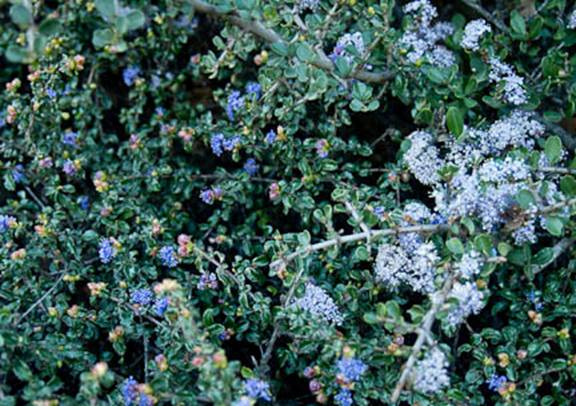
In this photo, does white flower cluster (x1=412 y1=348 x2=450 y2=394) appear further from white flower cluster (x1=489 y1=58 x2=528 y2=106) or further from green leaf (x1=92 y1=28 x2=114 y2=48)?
green leaf (x1=92 y1=28 x2=114 y2=48)

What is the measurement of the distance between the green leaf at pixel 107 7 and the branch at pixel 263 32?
0.91 feet

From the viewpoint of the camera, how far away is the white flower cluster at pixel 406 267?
6.01 feet

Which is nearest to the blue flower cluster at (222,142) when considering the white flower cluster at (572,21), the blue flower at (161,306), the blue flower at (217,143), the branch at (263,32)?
the blue flower at (217,143)

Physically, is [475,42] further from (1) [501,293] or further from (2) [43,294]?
(2) [43,294]

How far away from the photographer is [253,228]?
240cm

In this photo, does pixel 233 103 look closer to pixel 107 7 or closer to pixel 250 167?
pixel 250 167

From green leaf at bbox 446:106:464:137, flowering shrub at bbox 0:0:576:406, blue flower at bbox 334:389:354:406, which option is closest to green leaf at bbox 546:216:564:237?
flowering shrub at bbox 0:0:576:406

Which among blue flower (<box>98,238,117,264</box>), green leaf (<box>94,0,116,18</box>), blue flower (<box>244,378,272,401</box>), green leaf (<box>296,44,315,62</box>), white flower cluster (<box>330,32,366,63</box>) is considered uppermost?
green leaf (<box>94,0,116,18</box>)

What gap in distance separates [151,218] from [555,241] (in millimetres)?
1187

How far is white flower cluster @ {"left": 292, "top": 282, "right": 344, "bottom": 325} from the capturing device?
192 centimetres

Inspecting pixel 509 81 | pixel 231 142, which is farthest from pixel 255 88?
pixel 509 81

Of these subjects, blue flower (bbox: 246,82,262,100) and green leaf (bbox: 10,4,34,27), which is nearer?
green leaf (bbox: 10,4,34,27)

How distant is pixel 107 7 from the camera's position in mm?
1642

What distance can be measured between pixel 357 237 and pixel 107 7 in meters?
0.79
